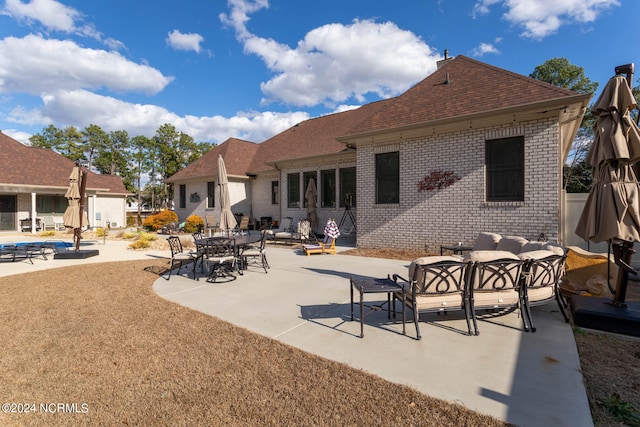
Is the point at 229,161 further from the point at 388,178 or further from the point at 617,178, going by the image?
the point at 617,178

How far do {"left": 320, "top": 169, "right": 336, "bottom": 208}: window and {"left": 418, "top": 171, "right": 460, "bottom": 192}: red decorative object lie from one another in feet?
18.2

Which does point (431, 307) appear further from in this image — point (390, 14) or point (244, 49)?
point (244, 49)

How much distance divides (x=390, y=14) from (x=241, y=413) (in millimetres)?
15006

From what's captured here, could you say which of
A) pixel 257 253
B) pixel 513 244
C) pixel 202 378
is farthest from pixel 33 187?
pixel 513 244

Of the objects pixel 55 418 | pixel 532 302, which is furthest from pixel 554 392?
pixel 55 418

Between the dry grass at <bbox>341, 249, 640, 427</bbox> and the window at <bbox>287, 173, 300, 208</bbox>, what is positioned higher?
the window at <bbox>287, 173, 300, 208</bbox>

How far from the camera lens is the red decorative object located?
375 inches

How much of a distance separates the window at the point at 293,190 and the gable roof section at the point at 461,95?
5855mm

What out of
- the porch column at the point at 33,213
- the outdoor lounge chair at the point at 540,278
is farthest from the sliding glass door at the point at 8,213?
the outdoor lounge chair at the point at 540,278

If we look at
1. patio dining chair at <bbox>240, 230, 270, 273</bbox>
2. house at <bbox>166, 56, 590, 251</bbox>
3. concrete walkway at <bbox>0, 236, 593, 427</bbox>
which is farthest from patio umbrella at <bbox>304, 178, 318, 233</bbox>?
concrete walkway at <bbox>0, 236, 593, 427</bbox>

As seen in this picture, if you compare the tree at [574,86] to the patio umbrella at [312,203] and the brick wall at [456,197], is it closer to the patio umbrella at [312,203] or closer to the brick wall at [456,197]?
the brick wall at [456,197]

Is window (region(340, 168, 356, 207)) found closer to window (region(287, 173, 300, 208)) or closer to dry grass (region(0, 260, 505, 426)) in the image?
window (region(287, 173, 300, 208))

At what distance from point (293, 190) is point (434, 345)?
539 inches

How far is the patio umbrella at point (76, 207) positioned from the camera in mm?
10438
